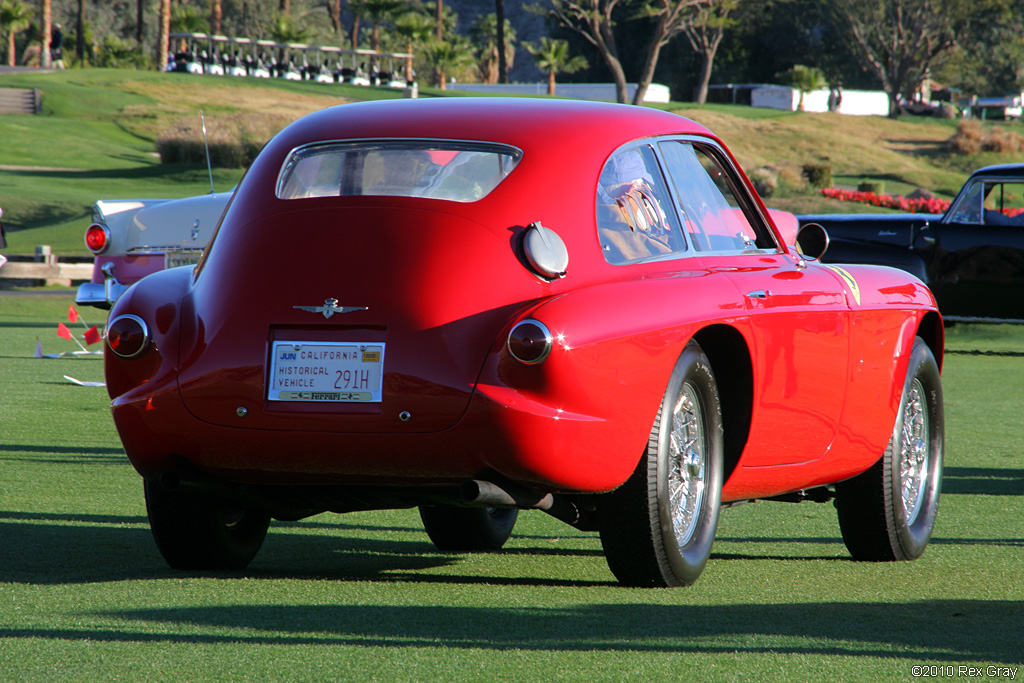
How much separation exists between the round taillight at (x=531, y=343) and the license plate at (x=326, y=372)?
0.42 m

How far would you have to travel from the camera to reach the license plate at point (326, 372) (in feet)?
13.7

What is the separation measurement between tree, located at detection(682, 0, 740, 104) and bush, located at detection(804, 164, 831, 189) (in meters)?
12.5

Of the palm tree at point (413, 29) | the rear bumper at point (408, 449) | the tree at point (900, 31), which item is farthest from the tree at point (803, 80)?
the rear bumper at point (408, 449)

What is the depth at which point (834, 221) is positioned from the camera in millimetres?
15227

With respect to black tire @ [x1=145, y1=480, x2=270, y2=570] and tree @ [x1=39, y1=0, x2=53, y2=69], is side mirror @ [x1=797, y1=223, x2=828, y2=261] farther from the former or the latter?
tree @ [x1=39, y1=0, x2=53, y2=69]

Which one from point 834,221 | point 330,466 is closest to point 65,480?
point 330,466

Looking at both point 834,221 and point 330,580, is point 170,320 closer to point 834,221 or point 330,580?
point 330,580

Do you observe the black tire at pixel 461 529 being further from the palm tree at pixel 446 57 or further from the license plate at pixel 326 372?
the palm tree at pixel 446 57

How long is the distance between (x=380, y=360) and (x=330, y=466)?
37 cm

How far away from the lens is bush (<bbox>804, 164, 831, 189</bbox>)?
48.3m

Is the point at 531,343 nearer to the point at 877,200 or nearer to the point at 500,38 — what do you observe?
the point at 877,200

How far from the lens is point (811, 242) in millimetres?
5848

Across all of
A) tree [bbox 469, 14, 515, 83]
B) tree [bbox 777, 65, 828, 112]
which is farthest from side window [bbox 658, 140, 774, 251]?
tree [bbox 469, 14, 515, 83]

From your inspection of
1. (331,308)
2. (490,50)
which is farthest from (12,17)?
(331,308)
